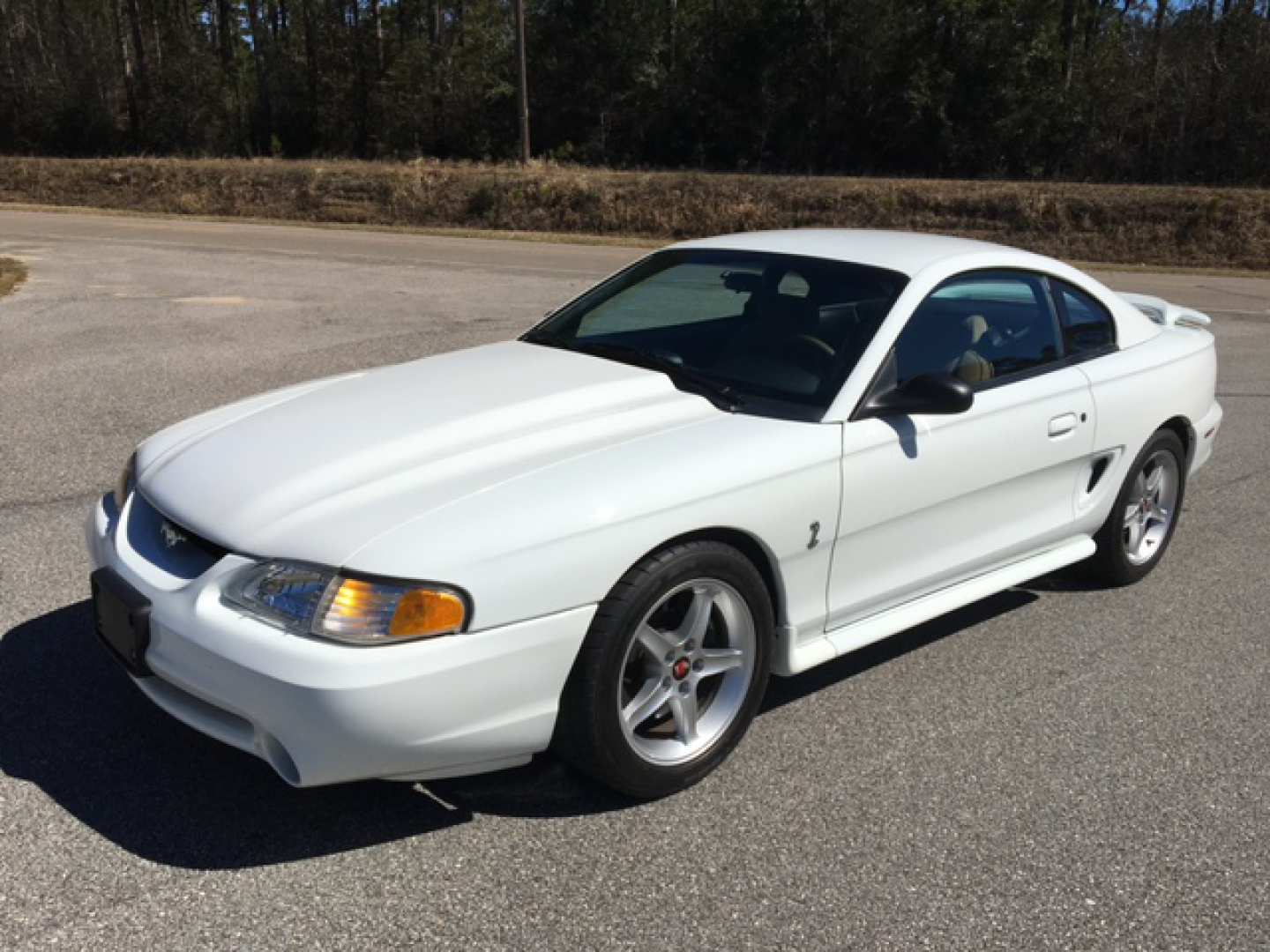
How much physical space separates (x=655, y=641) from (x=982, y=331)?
2.00 meters

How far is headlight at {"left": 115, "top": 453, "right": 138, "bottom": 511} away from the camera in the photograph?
3705mm

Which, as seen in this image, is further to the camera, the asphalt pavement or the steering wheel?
the steering wheel

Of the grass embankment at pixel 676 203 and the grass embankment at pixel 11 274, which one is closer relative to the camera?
the grass embankment at pixel 11 274

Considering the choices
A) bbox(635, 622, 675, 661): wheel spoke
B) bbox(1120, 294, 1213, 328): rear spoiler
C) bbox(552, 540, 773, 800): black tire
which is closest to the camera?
bbox(552, 540, 773, 800): black tire

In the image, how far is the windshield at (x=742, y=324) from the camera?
154 inches

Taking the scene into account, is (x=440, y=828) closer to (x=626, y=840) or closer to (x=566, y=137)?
(x=626, y=840)

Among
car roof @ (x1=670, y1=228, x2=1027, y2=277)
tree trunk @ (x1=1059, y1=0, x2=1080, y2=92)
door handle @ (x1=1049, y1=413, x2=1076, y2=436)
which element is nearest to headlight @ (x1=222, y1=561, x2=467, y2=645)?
car roof @ (x1=670, y1=228, x2=1027, y2=277)

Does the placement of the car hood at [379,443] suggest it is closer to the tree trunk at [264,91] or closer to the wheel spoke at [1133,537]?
the wheel spoke at [1133,537]

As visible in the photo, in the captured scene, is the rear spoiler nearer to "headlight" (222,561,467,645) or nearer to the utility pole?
"headlight" (222,561,467,645)

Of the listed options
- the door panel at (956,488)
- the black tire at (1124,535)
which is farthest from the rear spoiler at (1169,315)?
the door panel at (956,488)

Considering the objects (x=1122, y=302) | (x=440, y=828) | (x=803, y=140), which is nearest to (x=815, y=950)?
(x=440, y=828)

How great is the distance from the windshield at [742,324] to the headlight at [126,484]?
1632 millimetres

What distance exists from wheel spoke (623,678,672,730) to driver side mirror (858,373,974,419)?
112 cm

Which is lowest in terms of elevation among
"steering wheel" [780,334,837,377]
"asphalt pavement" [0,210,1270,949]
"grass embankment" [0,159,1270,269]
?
"grass embankment" [0,159,1270,269]
